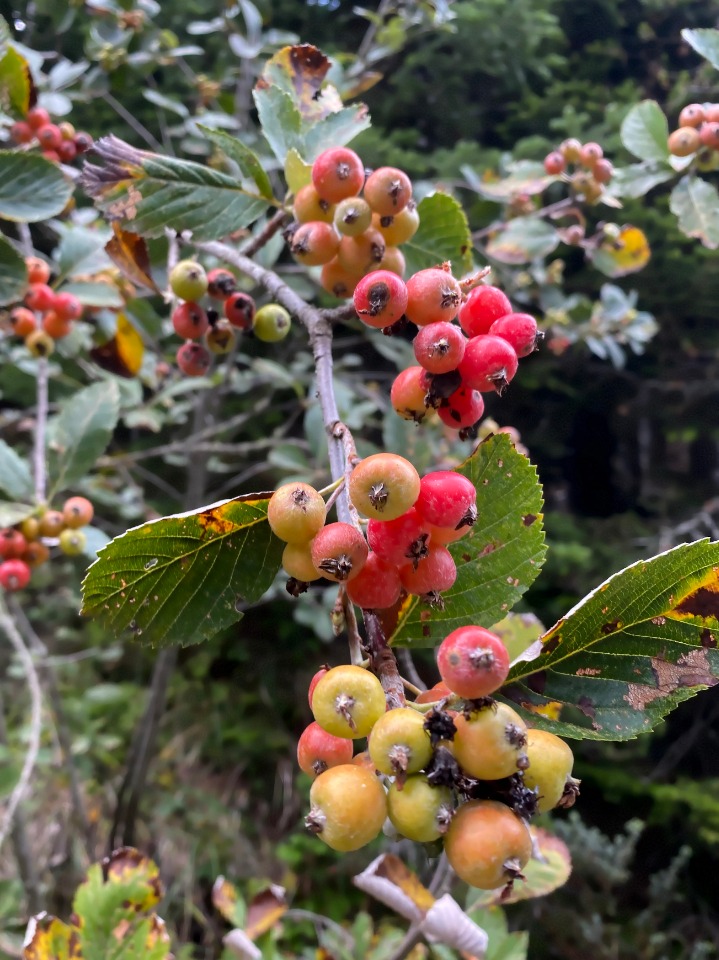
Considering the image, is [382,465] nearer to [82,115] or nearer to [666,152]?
[666,152]

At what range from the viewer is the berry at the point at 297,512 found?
0.54 metres

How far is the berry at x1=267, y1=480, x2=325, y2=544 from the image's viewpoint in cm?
54

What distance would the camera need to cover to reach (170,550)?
→ 0.62m

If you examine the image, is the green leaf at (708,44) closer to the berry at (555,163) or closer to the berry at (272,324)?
the berry at (555,163)

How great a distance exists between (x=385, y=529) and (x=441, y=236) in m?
0.65

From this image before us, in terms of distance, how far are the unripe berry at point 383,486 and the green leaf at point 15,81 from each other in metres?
1.39

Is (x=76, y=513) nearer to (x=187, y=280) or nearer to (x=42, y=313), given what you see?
(x=42, y=313)

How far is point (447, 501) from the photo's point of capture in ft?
1.76

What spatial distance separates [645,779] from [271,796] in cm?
222

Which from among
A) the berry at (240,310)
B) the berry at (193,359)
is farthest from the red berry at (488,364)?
the berry at (193,359)

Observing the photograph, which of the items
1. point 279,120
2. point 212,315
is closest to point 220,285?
point 212,315

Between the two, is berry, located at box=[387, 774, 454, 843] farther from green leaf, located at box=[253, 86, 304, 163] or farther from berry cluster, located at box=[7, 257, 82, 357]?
berry cluster, located at box=[7, 257, 82, 357]

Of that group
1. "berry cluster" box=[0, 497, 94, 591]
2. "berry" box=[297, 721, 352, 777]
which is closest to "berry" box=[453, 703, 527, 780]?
"berry" box=[297, 721, 352, 777]

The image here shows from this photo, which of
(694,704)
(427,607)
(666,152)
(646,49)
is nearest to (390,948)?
(427,607)
